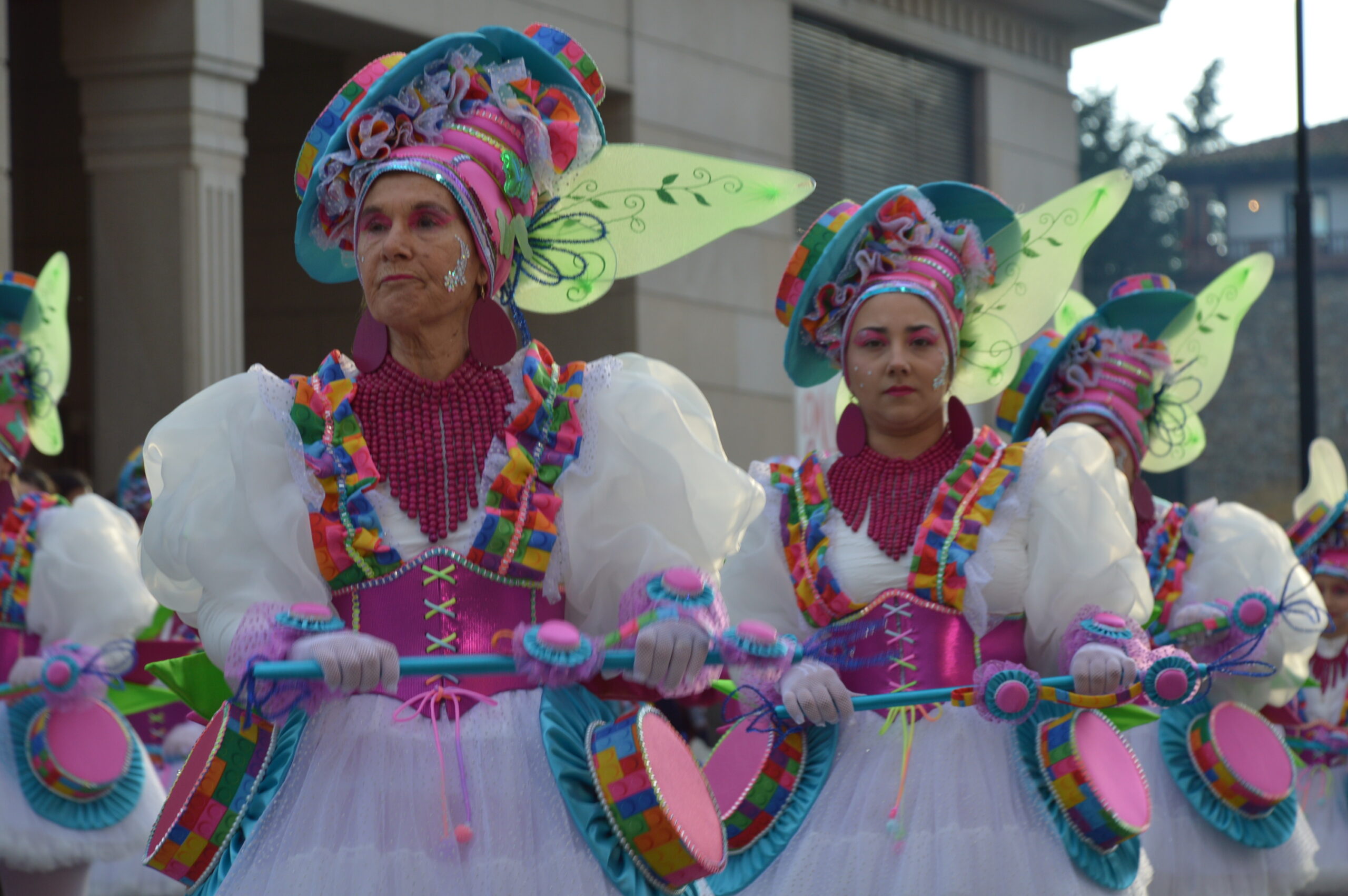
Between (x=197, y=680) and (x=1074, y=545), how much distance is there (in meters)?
2.05

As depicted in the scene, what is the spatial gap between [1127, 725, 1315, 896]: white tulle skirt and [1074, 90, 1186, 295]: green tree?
107ft

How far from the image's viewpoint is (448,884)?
3217mm

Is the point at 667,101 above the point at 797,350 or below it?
above

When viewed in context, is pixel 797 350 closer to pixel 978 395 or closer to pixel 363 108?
pixel 978 395

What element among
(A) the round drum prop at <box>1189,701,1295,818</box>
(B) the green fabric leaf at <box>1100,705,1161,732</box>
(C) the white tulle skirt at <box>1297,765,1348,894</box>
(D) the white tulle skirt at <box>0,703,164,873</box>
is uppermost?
(B) the green fabric leaf at <box>1100,705,1161,732</box>

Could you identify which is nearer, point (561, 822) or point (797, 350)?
point (561, 822)

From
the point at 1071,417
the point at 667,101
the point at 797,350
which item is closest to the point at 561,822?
the point at 797,350

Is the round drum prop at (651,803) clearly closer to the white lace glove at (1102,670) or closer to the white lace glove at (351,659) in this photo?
the white lace glove at (351,659)

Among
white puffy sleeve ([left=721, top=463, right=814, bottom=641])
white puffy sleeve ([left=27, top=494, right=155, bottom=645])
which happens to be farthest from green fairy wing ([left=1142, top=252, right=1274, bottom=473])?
white puffy sleeve ([left=27, top=494, right=155, bottom=645])

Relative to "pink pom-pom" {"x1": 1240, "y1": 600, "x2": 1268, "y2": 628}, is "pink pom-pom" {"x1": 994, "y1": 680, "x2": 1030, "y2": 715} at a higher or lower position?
lower

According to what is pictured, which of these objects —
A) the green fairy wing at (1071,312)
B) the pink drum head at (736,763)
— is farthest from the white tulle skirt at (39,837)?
the green fairy wing at (1071,312)

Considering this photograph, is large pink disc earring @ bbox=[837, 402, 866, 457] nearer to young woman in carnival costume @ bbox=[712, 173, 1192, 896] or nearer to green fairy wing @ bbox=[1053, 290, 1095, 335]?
young woman in carnival costume @ bbox=[712, 173, 1192, 896]

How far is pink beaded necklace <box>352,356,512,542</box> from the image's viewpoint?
11.7 feet

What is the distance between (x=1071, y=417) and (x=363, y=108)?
363cm
